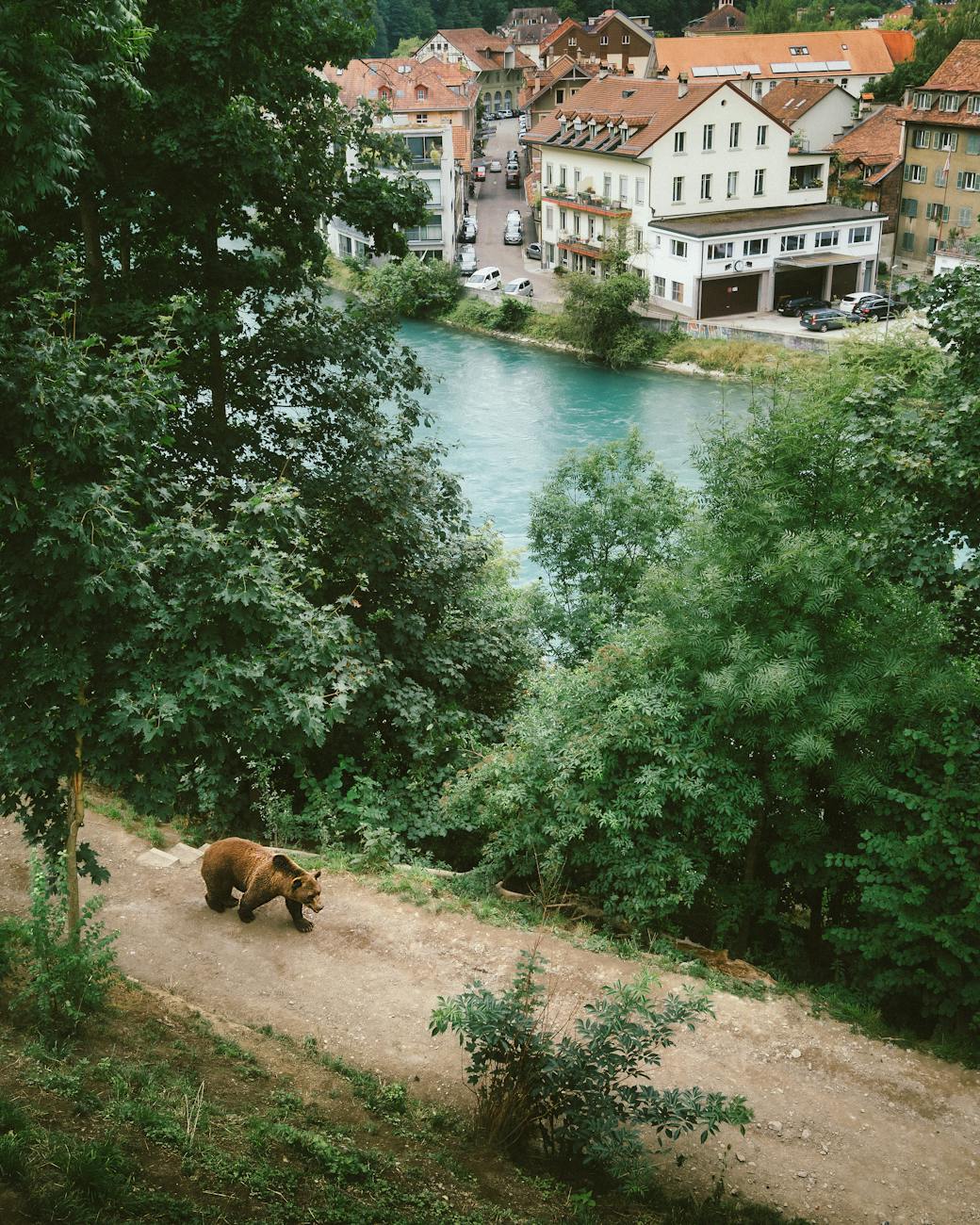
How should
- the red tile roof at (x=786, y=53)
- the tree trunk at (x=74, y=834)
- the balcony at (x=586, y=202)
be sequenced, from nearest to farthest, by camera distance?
the tree trunk at (x=74, y=834) → the balcony at (x=586, y=202) → the red tile roof at (x=786, y=53)

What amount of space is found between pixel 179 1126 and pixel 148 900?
3.83 m

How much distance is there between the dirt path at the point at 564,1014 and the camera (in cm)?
706

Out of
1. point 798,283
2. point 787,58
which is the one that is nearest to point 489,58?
point 787,58

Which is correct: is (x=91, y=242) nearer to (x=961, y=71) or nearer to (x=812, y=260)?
(x=812, y=260)

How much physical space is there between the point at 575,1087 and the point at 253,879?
3465 mm

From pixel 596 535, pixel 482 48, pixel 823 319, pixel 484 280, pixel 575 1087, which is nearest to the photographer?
pixel 575 1087

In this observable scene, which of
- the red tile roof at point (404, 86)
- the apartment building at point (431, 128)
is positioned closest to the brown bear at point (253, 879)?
the apartment building at point (431, 128)

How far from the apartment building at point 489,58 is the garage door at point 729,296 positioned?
4577 cm

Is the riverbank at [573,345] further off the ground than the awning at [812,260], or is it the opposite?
the awning at [812,260]

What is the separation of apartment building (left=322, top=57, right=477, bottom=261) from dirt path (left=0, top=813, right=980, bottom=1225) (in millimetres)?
37407

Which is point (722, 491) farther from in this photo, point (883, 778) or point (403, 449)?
point (403, 449)

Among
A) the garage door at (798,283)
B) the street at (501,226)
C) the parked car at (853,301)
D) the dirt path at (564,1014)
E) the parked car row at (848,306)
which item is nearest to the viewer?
the dirt path at (564,1014)

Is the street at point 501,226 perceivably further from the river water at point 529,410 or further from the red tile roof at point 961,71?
the red tile roof at point 961,71

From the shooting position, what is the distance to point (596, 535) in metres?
15.9
